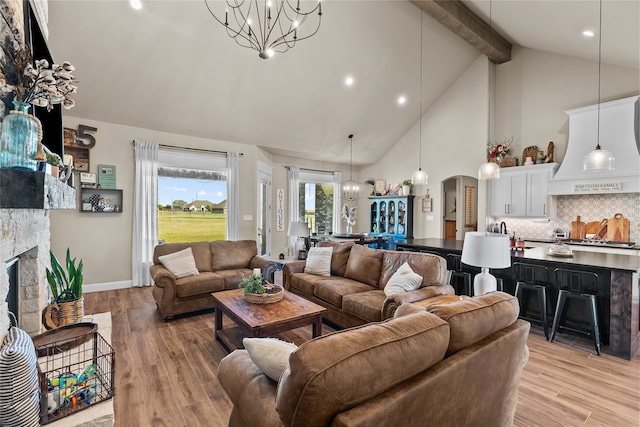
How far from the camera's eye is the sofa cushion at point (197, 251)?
438 centimetres

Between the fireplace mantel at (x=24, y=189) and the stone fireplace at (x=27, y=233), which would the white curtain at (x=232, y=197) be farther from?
the fireplace mantel at (x=24, y=189)

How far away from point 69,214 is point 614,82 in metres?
9.08

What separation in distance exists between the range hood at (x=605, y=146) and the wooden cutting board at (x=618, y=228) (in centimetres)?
57

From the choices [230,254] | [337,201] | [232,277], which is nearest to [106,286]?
[230,254]

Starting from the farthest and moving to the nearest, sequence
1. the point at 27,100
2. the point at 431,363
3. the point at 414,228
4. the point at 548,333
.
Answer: the point at 414,228 < the point at 548,333 < the point at 27,100 < the point at 431,363

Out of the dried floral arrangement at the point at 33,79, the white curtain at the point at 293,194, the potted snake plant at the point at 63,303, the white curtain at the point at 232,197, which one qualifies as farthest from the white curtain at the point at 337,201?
the dried floral arrangement at the point at 33,79

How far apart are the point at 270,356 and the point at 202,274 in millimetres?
3263

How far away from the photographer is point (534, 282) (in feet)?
11.9

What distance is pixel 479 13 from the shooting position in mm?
5105

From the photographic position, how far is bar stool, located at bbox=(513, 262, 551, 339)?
11.2 ft

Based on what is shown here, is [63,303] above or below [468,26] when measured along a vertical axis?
below

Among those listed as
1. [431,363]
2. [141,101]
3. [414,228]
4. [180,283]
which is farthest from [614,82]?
[141,101]

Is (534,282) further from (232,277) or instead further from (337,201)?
(337,201)

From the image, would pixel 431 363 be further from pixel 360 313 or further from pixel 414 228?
pixel 414 228
